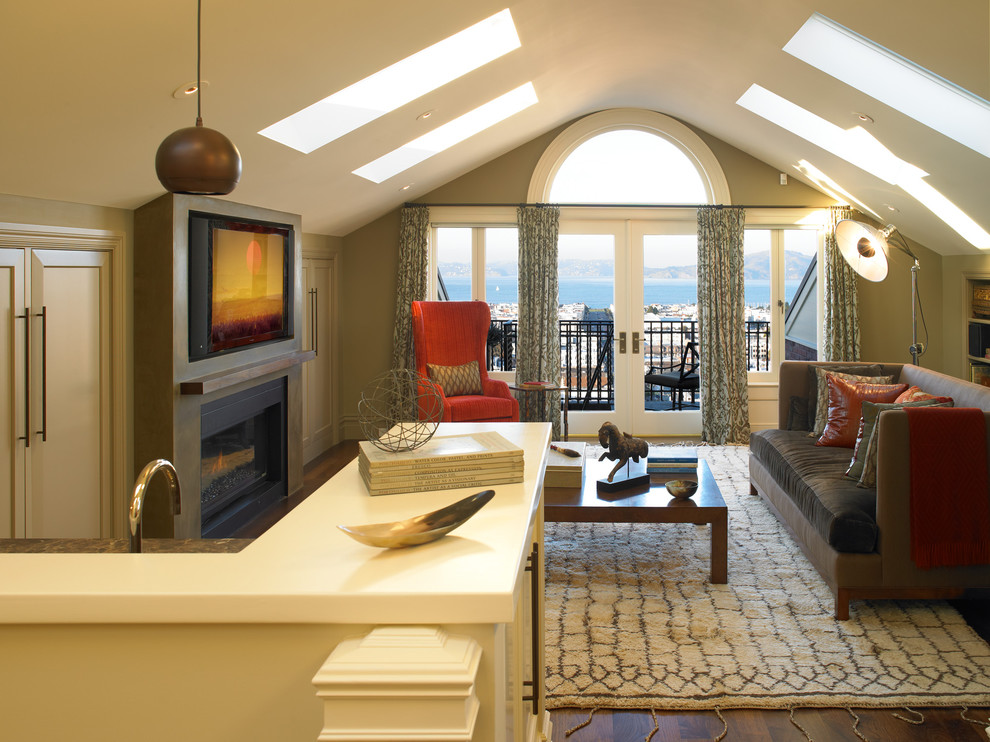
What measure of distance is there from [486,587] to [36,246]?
302 centimetres

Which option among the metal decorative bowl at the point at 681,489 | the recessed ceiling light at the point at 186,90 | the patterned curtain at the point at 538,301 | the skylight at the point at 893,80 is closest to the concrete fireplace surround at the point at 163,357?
the recessed ceiling light at the point at 186,90

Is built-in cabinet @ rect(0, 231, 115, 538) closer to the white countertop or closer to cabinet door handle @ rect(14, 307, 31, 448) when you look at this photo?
cabinet door handle @ rect(14, 307, 31, 448)

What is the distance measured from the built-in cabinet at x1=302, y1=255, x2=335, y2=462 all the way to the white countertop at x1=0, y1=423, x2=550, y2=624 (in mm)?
5534

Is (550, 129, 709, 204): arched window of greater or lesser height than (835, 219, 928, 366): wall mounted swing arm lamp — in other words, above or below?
above

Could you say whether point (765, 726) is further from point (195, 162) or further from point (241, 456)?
point (241, 456)

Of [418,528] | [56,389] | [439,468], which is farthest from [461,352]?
[418,528]

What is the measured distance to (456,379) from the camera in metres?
6.78

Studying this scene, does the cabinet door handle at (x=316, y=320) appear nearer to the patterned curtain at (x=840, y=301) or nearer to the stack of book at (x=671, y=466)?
the stack of book at (x=671, y=466)

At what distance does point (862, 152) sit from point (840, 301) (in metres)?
2.10

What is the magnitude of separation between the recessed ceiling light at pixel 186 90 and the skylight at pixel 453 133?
2.88m

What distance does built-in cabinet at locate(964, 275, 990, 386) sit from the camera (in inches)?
254

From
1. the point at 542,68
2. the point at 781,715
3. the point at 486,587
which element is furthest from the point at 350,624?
the point at 542,68

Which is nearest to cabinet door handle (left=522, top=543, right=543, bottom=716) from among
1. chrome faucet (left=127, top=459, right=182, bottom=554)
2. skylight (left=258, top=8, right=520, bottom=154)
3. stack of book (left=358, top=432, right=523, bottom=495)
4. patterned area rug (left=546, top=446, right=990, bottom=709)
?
stack of book (left=358, top=432, right=523, bottom=495)

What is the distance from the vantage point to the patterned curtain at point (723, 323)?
24.8 feet
